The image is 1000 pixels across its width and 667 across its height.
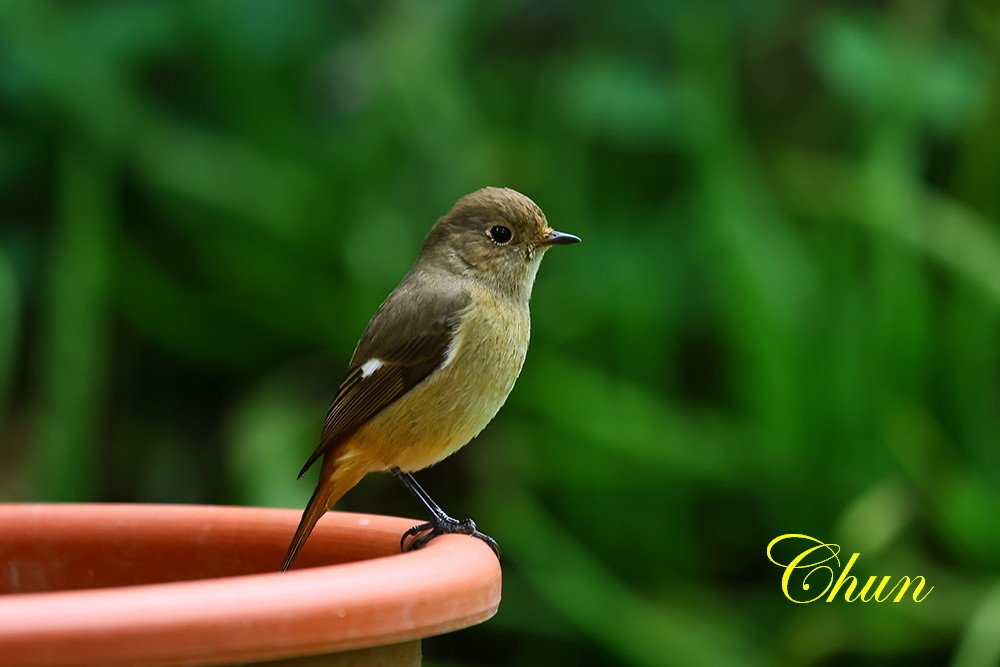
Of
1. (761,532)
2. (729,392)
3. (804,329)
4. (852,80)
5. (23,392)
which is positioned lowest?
(23,392)

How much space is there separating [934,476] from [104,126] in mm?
3160

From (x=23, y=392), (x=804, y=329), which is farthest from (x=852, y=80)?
(x=23, y=392)

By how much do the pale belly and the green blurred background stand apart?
4.82ft

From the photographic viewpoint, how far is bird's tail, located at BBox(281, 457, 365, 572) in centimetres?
210

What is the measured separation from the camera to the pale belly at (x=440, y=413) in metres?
2.84

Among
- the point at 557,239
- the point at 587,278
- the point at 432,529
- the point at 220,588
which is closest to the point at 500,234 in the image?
the point at 557,239

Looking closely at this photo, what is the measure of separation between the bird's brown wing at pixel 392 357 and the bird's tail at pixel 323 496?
0.05m

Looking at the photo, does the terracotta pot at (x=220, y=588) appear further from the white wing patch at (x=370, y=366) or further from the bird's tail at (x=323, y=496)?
the white wing patch at (x=370, y=366)

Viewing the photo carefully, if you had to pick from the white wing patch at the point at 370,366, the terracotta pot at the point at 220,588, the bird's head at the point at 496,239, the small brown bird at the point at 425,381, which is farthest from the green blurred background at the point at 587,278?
the terracotta pot at the point at 220,588

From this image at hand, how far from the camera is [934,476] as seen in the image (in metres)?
4.23

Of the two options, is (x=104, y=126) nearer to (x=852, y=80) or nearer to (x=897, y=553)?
(x=852, y=80)

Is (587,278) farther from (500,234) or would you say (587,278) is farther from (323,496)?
(323,496)

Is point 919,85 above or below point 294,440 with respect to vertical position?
above

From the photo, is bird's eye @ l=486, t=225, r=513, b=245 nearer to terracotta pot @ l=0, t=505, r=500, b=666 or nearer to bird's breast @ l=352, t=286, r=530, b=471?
bird's breast @ l=352, t=286, r=530, b=471
